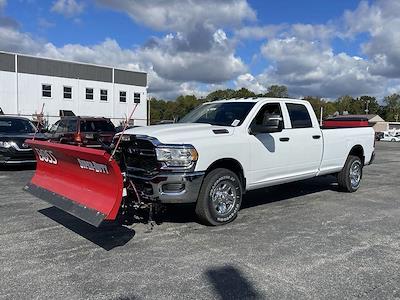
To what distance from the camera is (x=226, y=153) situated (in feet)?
20.9

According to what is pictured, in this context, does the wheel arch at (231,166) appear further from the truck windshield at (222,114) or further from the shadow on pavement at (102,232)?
the shadow on pavement at (102,232)

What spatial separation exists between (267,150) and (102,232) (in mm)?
3006

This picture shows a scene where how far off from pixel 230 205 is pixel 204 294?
2.65 m

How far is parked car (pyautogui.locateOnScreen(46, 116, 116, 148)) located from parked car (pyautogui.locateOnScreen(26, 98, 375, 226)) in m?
7.13

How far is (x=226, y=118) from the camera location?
7.16 metres

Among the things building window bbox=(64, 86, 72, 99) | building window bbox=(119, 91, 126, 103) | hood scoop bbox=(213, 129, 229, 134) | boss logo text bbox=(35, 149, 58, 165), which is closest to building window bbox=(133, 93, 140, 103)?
building window bbox=(119, 91, 126, 103)

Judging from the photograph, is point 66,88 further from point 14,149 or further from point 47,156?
point 47,156

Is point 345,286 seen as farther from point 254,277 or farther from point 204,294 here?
point 204,294

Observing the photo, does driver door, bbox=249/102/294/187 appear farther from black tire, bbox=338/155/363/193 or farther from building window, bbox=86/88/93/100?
building window, bbox=86/88/93/100

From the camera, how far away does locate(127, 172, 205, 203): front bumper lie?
5.78 metres

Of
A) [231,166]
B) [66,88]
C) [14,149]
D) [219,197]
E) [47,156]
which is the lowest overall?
[219,197]

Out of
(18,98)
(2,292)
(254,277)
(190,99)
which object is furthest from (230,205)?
(190,99)

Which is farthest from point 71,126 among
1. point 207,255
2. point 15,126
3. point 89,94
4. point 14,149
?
point 89,94

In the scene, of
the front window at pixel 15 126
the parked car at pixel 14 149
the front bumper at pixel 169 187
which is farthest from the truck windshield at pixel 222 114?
the front window at pixel 15 126
